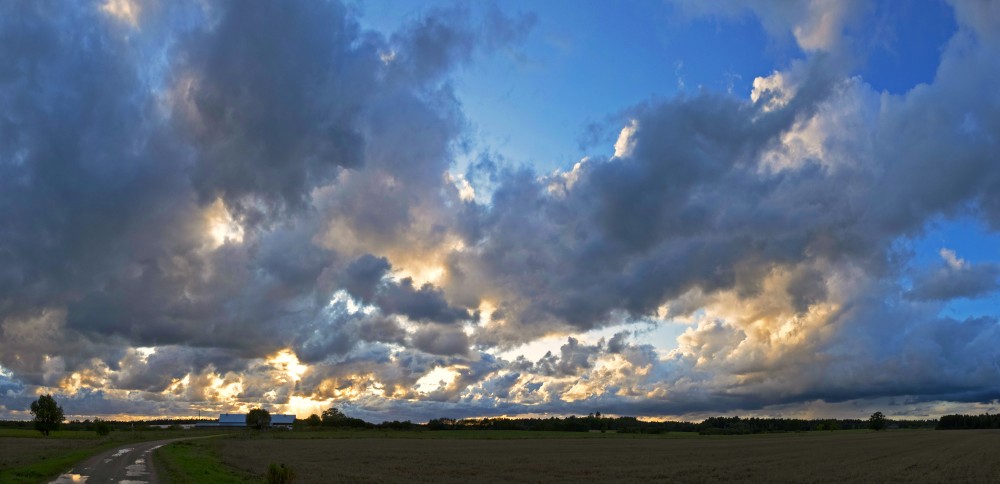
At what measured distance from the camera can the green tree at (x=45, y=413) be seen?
16862 cm

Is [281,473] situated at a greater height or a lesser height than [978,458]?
greater

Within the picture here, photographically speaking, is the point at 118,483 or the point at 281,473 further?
the point at 118,483

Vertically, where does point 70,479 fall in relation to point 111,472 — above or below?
above

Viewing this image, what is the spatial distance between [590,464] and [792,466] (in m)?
18.3

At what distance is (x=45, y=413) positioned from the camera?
169 m

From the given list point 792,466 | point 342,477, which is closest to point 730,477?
point 792,466

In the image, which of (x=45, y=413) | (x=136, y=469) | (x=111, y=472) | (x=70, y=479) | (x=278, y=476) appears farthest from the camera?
(x=45, y=413)

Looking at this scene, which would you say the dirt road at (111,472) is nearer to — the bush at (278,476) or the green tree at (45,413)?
the bush at (278,476)

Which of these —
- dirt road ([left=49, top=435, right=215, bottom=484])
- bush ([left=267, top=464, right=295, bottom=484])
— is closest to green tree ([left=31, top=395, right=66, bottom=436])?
dirt road ([left=49, top=435, right=215, bottom=484])

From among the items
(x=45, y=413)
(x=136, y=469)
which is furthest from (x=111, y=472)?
(x=45, y=413)

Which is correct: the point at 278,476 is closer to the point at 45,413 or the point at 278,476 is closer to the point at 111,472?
the point at 111,472

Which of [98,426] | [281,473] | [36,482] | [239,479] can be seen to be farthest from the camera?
[98,426]

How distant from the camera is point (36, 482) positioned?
37906 millimetres

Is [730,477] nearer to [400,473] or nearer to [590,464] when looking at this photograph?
[590,464]
